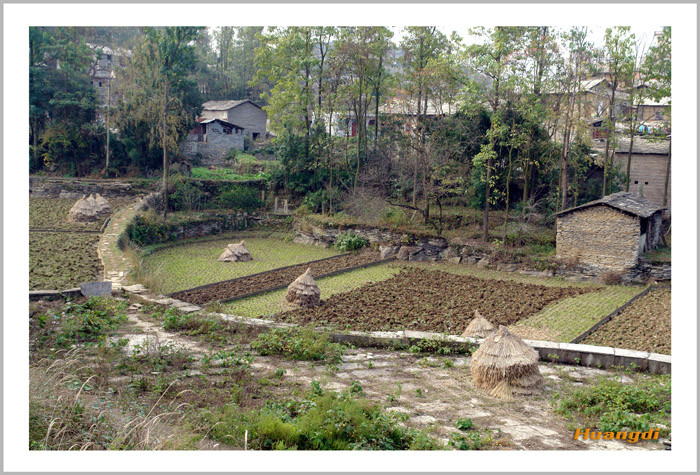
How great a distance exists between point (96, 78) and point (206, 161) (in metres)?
10.9

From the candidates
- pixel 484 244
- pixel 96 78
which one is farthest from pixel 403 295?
pixel 96 78

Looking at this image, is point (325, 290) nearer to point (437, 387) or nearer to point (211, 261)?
point (211, 261)

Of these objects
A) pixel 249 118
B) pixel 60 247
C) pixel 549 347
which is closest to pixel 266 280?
pixel 60 247

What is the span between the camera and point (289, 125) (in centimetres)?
2466

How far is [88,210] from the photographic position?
63.9 ft

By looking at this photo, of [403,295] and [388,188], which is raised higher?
[388,188]

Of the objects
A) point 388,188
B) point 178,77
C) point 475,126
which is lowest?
point 388,188

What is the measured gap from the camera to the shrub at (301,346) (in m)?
8.16

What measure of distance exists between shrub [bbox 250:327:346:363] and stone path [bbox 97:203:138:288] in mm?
4661

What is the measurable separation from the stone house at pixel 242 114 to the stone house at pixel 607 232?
21901 mm

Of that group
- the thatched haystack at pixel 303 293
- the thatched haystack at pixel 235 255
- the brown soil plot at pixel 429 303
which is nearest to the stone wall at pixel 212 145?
the thatched haystack at pixel 235 255

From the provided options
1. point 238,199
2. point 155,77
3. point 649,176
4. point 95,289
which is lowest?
point 95,289

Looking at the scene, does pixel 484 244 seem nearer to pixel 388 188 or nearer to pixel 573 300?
pixel 573 300

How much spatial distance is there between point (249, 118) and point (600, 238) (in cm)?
2358
